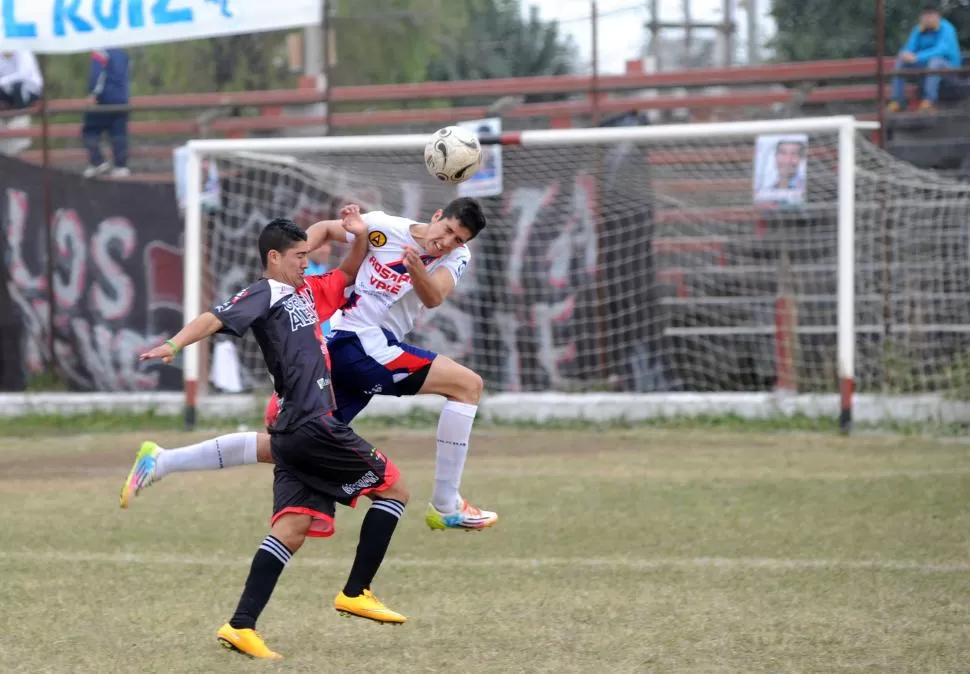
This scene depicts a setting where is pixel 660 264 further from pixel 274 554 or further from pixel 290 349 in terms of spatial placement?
pixel 274 554

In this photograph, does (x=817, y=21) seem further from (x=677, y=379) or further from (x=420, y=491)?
(x=420, y=491)

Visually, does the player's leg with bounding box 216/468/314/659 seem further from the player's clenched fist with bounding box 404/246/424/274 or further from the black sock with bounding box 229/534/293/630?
the player's clenched fist with bounding box 404/246/424/274

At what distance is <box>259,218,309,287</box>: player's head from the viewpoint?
5723mm

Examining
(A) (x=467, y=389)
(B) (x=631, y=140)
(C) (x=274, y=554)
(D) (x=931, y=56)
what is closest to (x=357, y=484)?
(C) (x=274, y=554)

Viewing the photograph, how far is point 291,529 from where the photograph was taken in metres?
5.61

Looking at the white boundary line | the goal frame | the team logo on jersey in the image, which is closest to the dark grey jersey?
the team logo on jersey

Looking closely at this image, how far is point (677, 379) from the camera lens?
14.0 m

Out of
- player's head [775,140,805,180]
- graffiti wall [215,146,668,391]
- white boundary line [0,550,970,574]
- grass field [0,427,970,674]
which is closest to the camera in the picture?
grass field [0,427,970,674]

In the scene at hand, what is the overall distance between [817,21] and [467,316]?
6.51m

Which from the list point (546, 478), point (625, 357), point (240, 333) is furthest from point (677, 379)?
point (240, 333)

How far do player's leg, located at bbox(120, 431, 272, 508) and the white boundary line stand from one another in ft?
3.21

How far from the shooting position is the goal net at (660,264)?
1328 cm

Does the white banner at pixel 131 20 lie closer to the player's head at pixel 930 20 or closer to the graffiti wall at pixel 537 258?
the graffiti wall at pixel 537 258

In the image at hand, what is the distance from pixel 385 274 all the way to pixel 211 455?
1.25 metres
